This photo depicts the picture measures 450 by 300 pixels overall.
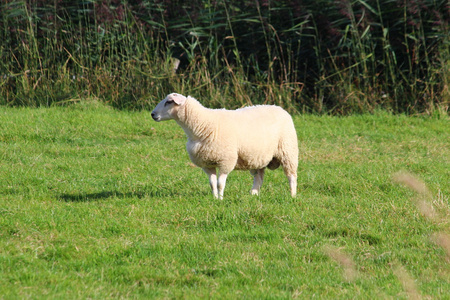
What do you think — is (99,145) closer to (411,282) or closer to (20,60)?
(20,60)

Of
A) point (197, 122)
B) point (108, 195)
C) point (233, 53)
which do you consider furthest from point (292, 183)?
point (233, 53)

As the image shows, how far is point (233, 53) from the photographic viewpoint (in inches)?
486

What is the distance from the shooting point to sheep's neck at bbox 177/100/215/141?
245 inches

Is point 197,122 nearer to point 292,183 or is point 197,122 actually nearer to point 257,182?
point 257,182

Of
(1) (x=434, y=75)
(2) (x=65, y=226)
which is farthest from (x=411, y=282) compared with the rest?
(1) (x=434, y=75)

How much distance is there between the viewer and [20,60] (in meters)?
11.7

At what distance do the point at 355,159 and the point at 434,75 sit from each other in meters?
3.65

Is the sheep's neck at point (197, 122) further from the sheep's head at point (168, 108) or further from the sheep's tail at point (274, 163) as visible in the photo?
the sheep's tail at point (274, 163)

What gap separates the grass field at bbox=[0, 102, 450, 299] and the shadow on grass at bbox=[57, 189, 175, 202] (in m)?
0.01

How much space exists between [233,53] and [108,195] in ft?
20.6

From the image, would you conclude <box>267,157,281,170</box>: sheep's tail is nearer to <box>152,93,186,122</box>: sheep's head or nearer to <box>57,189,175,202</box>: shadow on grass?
A: <box>57,189,175,202</box>: shadow on grass

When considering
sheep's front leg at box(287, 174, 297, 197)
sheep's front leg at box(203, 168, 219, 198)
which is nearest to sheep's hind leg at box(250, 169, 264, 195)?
sheep's front leg at box(287, 174, 297, 197)

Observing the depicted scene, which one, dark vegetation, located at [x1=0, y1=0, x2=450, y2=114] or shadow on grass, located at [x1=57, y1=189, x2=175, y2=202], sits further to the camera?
dark vegetation, located at [x1=0, y1=0, x2=450, y2=114]

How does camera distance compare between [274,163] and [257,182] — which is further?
[274,163]
